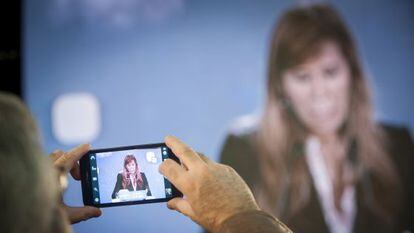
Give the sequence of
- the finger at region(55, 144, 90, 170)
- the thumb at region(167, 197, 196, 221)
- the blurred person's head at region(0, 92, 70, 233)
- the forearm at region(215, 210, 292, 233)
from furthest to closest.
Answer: the finger at region(55, 144, 90, 170) → the thumb at region(167, 197, 196, 221) → the forearm at region(215, 210, 292, 233) → the blurred person's head at region(0, 92, 70, 233)

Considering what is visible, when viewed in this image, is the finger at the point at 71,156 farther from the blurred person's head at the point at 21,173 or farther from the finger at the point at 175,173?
the blurred person's head at the point at 21,173

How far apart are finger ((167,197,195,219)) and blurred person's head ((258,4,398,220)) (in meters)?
1.16

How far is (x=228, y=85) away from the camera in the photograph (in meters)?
2.32

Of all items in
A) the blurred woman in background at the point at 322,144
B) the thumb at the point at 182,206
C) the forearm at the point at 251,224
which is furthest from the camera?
the blurred woman in background at the point at 322,144

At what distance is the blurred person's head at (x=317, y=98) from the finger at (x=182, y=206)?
3.80ft

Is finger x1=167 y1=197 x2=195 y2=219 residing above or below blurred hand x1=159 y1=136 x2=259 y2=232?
below

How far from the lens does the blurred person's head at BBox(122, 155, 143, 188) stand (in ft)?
4.18

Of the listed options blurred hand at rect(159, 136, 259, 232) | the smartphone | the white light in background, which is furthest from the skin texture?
the white light in background

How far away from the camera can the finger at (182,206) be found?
1.06m

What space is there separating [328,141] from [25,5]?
1.24 m

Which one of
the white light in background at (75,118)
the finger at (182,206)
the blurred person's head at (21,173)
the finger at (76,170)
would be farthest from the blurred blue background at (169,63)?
the blurred person's head at (21,173)

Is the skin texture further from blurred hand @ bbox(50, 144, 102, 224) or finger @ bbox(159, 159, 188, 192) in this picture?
blurred hand @ bbox(50, 144, 102, 224)

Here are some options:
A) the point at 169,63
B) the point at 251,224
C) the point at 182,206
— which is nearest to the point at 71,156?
the point at 182,206

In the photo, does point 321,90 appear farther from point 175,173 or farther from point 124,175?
point 175,173
